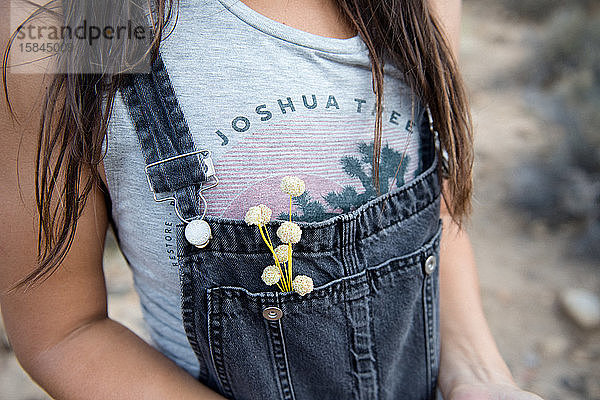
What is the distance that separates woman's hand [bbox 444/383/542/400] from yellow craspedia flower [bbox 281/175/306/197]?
1.62ft

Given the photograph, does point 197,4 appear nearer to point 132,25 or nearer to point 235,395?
point 132,25

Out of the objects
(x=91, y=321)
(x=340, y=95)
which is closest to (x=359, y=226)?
(x=340, y=95)

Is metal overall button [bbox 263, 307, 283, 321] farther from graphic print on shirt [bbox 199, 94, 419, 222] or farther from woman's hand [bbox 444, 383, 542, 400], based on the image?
woman's hand [bbox 444, 383, 542, 400]

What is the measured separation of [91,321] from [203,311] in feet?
0.62

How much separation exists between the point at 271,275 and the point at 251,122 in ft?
0.69

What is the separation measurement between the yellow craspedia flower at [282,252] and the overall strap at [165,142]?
12 cm

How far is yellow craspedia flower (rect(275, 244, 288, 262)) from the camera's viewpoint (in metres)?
0.70

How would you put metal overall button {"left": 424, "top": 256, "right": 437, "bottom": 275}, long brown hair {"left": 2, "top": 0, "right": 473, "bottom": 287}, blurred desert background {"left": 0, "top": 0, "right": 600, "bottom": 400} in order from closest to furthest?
long brown hair {"left": 2, "top": 0, "right": 473, "bottom": 287} → metal overall button {"left": 424, "top": 256, "right": 437, "bottom": 275} → blurred desert background {"left": 0, "top": 0, "right": 600, "bottom": 400}

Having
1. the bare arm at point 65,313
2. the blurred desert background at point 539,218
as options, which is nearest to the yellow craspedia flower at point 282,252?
the bare arm at point 65,313

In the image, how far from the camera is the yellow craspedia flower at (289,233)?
2.26ft

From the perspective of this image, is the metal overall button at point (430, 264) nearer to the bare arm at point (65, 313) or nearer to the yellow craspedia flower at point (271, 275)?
the yellow craspedia flower at point (271, 275)

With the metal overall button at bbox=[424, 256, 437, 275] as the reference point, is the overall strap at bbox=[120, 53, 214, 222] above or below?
above

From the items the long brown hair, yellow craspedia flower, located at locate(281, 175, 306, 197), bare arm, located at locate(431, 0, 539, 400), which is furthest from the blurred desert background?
yellow craspedia flower, located at locate(281, 175, 306, 197)

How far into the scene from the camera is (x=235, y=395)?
2.69ft
